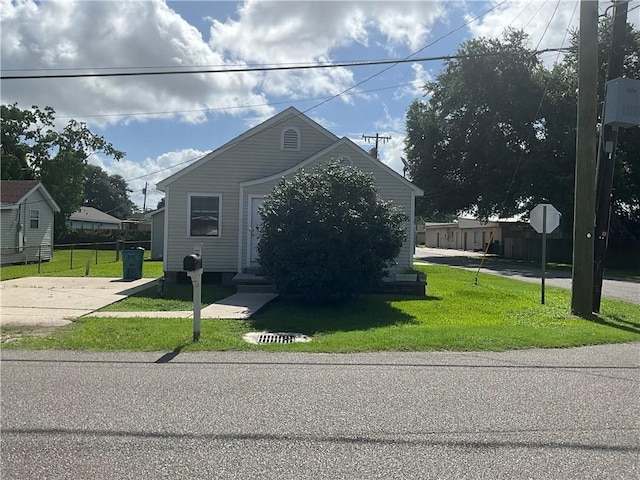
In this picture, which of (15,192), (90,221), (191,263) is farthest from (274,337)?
(90,221)

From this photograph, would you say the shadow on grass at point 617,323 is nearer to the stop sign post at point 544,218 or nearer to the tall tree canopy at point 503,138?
Answer: the stop sign post at point 544,218

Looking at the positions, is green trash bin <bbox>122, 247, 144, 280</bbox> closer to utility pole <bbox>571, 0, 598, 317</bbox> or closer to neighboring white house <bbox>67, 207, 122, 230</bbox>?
utility pole <bbox>571, 0, 598, 317</bbox>

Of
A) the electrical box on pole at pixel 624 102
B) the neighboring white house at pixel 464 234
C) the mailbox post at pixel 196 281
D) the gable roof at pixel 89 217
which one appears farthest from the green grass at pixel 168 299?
the gable roof at pixel 89 217

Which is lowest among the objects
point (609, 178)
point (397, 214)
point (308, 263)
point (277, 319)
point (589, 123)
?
point (277, 319)

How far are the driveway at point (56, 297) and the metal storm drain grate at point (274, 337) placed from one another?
3.60 meters

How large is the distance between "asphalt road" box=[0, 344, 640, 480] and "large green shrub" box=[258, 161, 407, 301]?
5315mm

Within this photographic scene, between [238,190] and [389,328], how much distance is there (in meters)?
9.02

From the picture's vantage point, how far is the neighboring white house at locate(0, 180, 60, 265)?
26.7m

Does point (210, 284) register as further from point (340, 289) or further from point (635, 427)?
point (635, 427)

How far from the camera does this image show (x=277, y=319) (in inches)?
424

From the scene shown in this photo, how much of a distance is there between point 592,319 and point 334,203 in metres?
6.01

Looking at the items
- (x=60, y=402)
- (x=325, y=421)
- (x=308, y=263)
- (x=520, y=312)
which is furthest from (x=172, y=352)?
(x=520, y=312)

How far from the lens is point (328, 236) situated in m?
12.0

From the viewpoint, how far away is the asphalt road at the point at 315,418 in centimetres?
372
